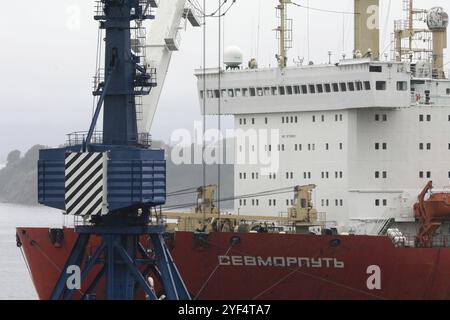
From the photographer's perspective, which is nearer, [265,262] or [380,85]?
[265,262]

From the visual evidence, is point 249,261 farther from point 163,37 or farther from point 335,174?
point 163,37

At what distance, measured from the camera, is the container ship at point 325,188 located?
149 feet

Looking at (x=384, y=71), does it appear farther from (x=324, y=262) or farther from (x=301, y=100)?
(x=324, y=262)

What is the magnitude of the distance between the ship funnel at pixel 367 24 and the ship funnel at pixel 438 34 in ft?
7.15

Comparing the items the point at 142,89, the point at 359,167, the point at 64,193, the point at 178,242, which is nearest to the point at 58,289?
the point at 64,193

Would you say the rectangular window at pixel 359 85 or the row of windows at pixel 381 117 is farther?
the row of windows at pixel 381 117

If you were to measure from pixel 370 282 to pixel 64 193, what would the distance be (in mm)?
13694

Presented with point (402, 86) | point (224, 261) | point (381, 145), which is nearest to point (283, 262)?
point (224, 261)

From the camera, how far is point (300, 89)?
48.6 meters

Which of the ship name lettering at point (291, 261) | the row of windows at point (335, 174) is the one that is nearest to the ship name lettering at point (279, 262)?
the ship name lettering at point (291, 261)

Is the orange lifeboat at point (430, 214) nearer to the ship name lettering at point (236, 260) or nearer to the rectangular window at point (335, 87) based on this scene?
the rectangular window at point (335, 87)

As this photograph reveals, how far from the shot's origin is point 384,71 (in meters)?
47.4

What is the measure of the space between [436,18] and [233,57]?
6.54 m
